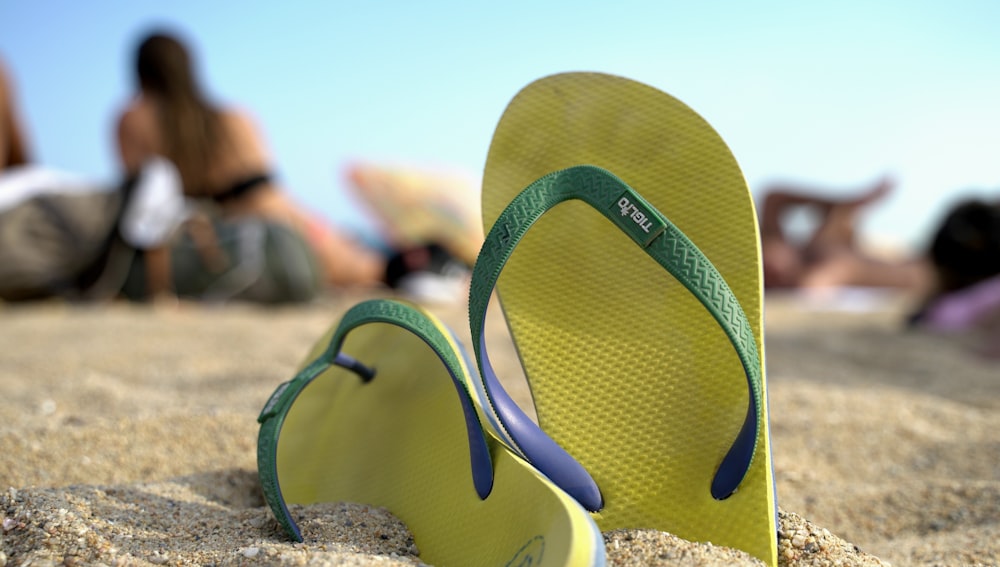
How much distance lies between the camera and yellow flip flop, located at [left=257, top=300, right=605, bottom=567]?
0.61 meters

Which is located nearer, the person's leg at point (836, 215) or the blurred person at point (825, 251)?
the blurred person at point (825, 251)

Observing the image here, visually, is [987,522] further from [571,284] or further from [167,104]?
[167,104]

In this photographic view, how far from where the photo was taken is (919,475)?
1102 mm

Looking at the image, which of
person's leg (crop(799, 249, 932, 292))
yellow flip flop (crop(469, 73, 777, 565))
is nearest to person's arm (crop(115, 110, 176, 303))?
yellow flip flop (crop(469, 73, 777, 565))

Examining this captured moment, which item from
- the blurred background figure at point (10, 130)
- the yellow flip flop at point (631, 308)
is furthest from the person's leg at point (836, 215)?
the yellow flip flop at point (631, 308)

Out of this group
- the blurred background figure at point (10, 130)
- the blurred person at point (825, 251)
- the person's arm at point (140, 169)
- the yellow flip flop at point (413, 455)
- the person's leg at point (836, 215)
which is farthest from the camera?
the person's leg at point (836, 215)

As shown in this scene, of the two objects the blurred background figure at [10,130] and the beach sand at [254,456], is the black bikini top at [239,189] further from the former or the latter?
the beach sand at [254,456]

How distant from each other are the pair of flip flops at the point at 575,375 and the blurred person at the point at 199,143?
2.26m

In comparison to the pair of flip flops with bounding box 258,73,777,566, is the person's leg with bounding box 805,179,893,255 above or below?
below

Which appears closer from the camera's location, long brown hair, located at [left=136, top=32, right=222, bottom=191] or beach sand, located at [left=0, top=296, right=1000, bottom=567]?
beach sand, located at [left=0, top=296, right=1000, bottom=567]

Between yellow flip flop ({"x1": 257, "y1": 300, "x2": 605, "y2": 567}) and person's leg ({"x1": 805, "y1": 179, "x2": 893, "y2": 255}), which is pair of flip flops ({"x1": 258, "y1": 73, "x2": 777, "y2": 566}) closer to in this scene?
yellow flip flop ({"x1": 257, "y1": 300, "x2": 605, "y2": 567})

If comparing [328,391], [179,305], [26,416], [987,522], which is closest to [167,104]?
[179,305]

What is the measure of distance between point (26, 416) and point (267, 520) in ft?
2.11

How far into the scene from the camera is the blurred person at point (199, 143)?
3.16m
